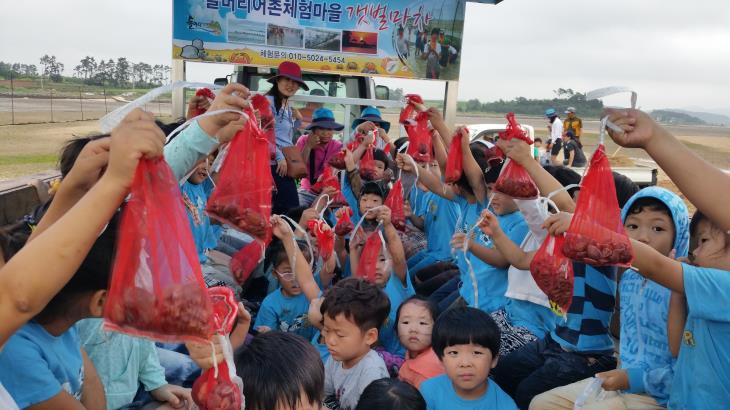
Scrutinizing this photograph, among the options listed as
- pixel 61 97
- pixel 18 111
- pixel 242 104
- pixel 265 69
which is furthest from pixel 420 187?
pixel 61 97

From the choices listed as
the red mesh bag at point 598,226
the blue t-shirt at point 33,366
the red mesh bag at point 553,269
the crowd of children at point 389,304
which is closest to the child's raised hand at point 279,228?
the crowd of children at point 389,304

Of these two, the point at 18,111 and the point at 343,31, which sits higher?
the point at 343,31

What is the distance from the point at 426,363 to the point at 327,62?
12.4 ft

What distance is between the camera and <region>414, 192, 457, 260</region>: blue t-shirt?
173 inches

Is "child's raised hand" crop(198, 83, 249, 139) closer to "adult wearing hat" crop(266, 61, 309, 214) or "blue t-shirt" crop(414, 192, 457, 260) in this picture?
"adult wearing hat" crop(266, 61, 309, 214)

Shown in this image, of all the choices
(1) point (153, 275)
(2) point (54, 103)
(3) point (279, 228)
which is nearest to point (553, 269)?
(3) point (279, 228)

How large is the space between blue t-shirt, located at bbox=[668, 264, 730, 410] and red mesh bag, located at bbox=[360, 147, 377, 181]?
295 cm

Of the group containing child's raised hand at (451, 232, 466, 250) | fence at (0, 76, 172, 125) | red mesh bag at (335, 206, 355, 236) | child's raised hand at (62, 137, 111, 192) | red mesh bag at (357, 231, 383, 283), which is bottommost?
fence at (0, 76, 172, 125)

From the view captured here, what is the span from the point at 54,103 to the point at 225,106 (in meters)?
37.5

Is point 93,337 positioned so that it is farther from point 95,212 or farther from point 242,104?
point 95,212

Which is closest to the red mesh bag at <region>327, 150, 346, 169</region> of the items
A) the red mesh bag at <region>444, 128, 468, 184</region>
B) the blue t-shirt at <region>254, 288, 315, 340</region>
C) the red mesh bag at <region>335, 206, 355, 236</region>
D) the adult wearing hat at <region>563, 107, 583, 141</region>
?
the red mesh bag at <region>335, 206, 355, 236</region>

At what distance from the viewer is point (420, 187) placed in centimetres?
480

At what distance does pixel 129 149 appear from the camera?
1.13 m

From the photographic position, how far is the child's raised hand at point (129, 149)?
112 cm
